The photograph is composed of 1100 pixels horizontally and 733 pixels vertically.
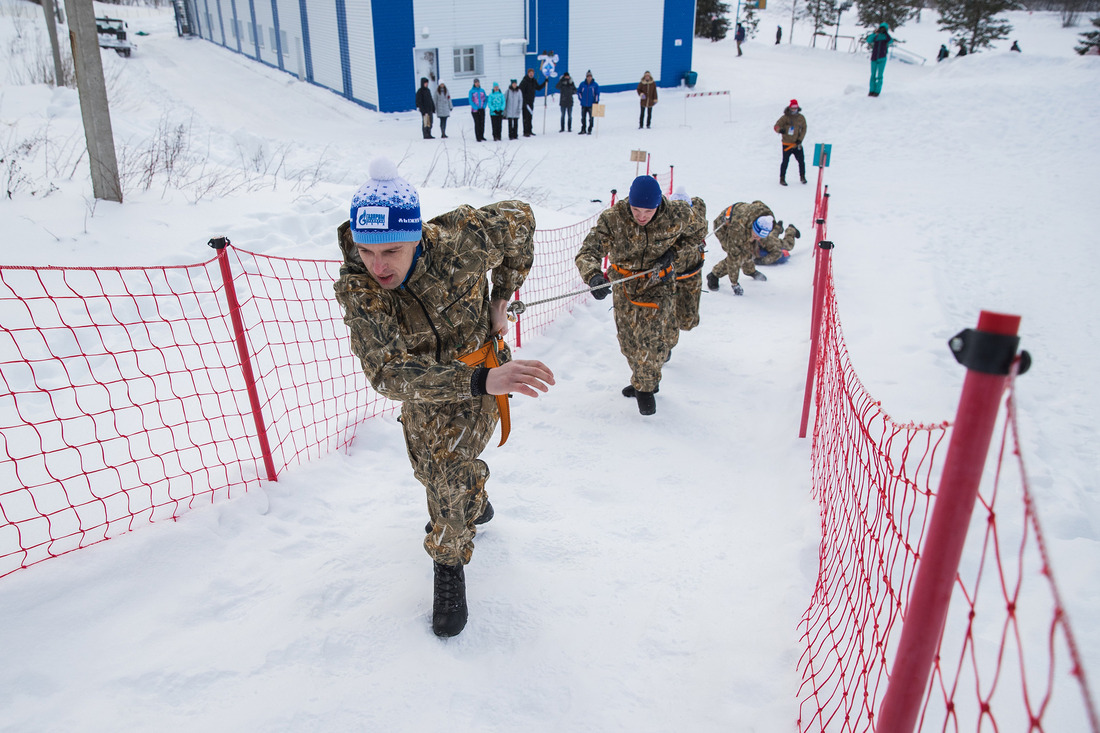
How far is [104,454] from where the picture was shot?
3.63m

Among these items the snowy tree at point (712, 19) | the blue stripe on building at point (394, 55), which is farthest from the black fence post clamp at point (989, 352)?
the snowy tree at point (712, 19)

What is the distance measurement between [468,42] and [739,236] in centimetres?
1754

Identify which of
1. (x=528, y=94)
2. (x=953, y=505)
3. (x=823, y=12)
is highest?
(x=823, y=12)

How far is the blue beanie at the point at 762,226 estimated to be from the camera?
8156mm

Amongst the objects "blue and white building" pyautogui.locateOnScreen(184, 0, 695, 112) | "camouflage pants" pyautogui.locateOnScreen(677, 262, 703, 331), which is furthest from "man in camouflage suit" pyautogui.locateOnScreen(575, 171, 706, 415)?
"blue and white building" pyautogui.locateOnScreen(184, 0, 695, 112)

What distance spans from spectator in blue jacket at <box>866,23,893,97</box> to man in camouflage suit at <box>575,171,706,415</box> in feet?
52.9

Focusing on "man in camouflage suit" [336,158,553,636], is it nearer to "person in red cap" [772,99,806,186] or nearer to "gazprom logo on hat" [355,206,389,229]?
"gazprom logo on hat" [355,206,389,229]

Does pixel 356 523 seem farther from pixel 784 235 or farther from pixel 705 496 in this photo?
pixel 784 235

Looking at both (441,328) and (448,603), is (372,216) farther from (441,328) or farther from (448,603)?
(448,603)

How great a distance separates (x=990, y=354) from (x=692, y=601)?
226cm

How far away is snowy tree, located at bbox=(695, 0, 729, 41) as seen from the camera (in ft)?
125

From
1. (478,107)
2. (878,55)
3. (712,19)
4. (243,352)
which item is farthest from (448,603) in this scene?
(712,19)

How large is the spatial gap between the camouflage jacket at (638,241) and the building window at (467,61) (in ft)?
65.4

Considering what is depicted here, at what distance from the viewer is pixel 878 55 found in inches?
696
